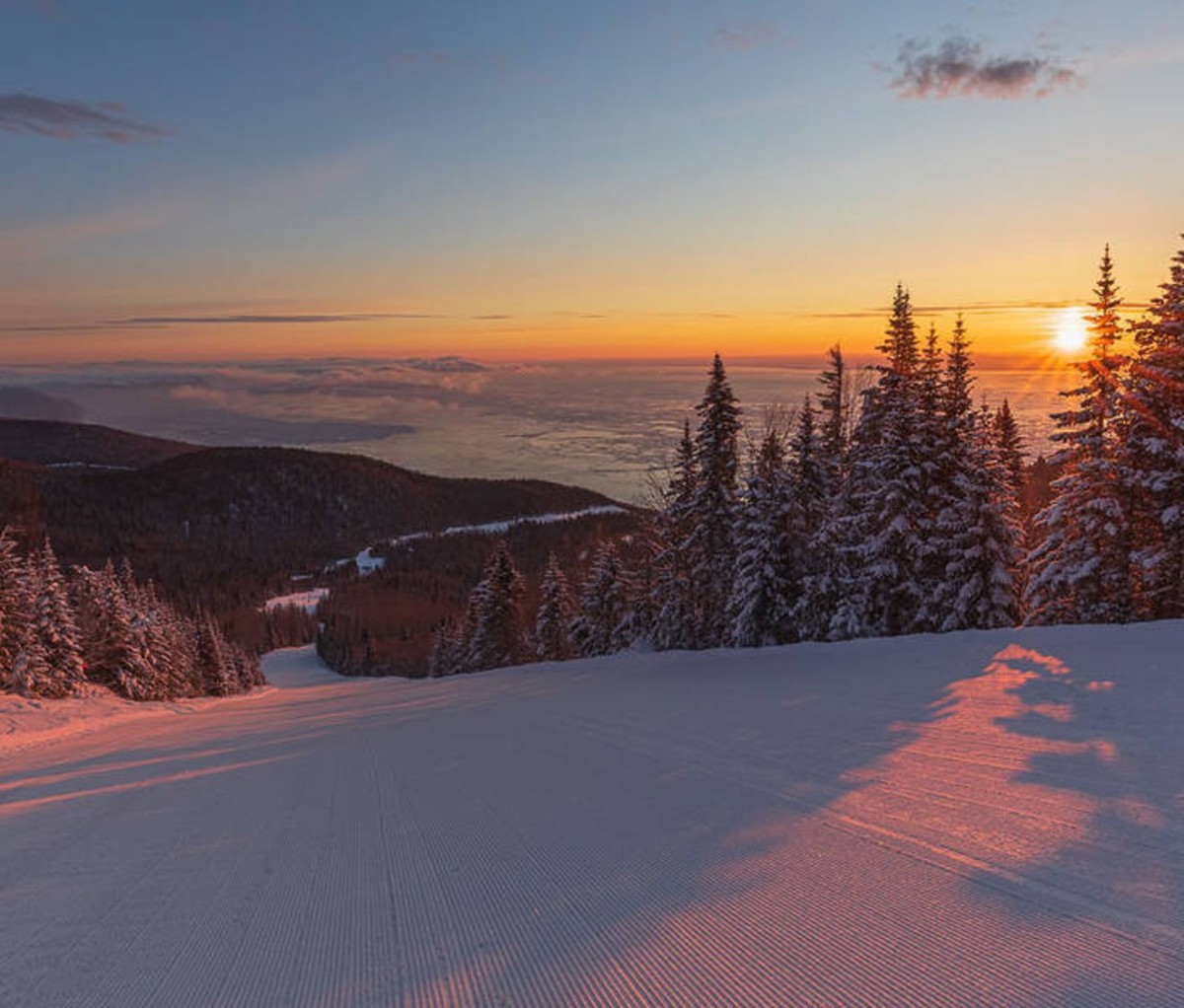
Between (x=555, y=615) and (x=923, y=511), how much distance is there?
79.4ft

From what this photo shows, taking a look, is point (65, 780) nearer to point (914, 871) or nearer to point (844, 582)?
point (914, 871)

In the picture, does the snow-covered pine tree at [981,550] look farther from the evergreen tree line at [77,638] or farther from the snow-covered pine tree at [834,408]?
the evergreen tree line at [77,638]

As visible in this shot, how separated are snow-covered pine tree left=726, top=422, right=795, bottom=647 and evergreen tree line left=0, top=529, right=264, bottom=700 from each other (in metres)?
24.2

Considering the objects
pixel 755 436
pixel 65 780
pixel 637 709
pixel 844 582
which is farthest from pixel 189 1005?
pixel 755 436

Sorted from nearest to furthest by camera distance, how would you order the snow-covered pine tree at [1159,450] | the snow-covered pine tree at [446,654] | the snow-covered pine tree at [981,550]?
1. the snow-covered pine tree at [1159,450]
2. the snow-covered pine tree at [981,550]
3. the snow-covered pine tree at [446,654]

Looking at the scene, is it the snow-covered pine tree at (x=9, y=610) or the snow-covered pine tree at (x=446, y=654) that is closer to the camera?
the snow-covered pine tree at (x=9, y=610)

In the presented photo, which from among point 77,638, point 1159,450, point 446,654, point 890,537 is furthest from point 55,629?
point 1159,450

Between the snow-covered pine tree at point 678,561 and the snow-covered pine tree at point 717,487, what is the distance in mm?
592

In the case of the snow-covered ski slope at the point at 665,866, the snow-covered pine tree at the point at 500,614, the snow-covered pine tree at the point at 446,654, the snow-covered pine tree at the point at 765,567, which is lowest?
the snow-covered pine tree at the point at 446,654

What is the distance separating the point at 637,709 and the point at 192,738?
902 centimetres

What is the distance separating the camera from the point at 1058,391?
2181 centimetres

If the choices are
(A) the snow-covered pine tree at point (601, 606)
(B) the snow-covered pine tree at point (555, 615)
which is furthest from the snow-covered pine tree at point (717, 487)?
(B) the snow-covered pine tree at point (555, 615)

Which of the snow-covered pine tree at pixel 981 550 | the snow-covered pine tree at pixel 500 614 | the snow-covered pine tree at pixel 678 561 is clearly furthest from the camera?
the snow-covered pine tree at pixel 500 614

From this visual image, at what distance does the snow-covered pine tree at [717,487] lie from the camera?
2875cm
